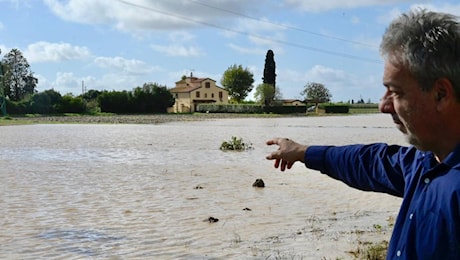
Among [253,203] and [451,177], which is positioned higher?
[451,177]

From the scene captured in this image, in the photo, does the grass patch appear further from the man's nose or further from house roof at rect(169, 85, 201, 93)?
house roof at rect(169, 85, 201, 93)

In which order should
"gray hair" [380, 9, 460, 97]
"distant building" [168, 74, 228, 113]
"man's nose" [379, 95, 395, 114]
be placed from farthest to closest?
1. "distant building" [168, 74, 228, 113]
2. "man's nose" [379, 95, 395, 114]
3. "gray hair" [380, 9, 460, 97]

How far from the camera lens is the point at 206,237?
26.8ft

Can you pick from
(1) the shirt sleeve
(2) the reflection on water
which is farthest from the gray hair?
(2) the reflection on water

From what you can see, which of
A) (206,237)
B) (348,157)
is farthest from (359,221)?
(348,157)

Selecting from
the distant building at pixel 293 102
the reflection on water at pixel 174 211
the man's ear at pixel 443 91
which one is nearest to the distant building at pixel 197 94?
the distant building at pixel 293 102

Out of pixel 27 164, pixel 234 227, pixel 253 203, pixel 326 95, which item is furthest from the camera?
pixel 326 95

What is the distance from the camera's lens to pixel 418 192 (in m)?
1.82

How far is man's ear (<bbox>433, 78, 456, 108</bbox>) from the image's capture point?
70.4 inches

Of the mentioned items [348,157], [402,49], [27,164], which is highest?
[402,49]

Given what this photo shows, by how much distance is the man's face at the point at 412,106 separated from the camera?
6.04 ft

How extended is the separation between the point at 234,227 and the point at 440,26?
7288 millimetres

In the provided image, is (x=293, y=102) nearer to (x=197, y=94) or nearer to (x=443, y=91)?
(x=197, y=94)

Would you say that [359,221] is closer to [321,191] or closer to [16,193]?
[321,191]
